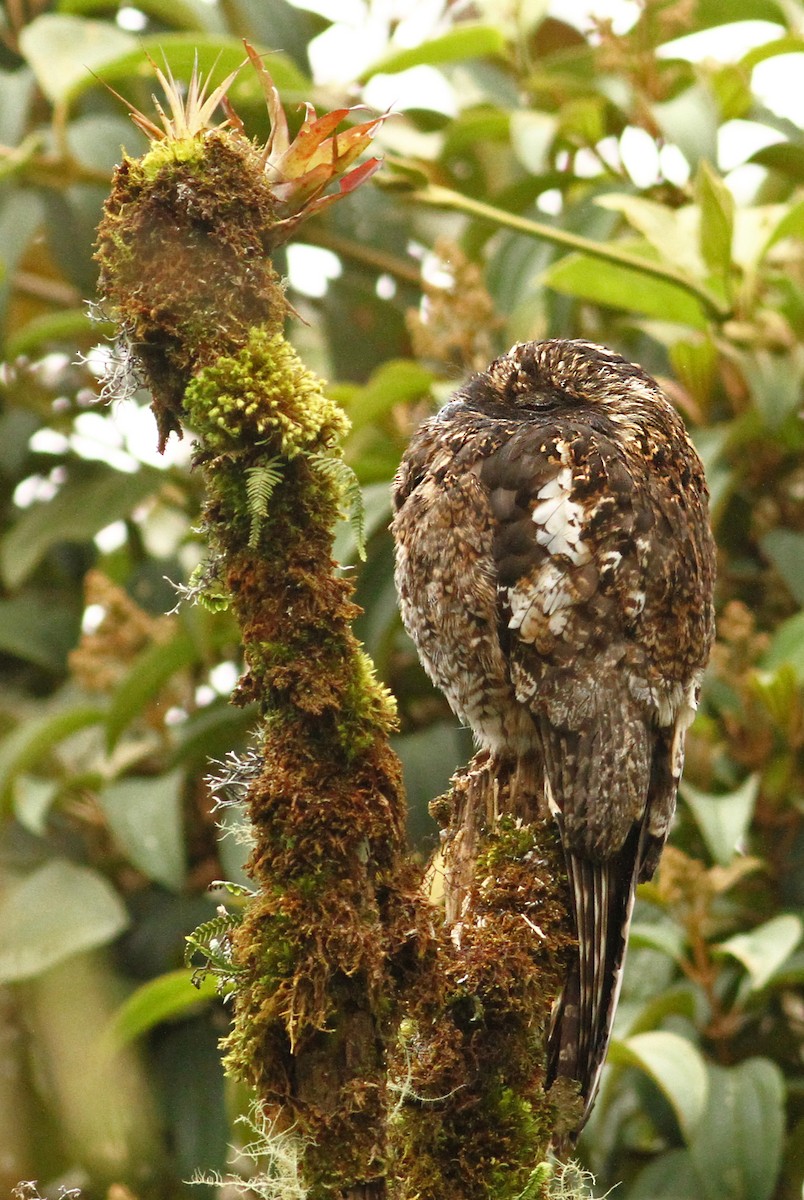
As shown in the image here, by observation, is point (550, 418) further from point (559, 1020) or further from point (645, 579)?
point (559, 1020)

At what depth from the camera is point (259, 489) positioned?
1.86 meters

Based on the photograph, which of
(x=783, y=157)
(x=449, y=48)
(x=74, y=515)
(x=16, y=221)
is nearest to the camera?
(x=449, y=48)

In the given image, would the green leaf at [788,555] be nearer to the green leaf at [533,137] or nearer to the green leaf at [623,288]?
the green leaf at [623,288]

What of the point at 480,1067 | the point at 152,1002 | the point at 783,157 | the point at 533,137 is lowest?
the point at 480,1067

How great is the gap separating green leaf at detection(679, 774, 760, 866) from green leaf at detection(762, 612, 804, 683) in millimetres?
305

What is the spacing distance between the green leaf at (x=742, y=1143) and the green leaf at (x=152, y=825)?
57.8 inches

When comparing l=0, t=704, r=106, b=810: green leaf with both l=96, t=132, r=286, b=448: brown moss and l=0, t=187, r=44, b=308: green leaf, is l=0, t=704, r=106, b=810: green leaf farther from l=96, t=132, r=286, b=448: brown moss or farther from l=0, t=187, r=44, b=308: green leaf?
l=96, t=132, r=286, b=448: brown moss

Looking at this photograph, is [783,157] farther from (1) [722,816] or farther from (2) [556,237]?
(1) [722,816]

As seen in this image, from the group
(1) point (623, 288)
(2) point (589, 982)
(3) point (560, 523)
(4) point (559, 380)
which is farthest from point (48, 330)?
(2) point (589, 982)

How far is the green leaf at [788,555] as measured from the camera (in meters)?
4.05

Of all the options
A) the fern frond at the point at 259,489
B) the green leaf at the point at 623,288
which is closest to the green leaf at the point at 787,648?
the green leaf at the point at 623,288

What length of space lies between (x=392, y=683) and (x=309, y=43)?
2169mm

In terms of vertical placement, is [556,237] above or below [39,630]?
above

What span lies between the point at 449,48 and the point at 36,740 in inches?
89.7
